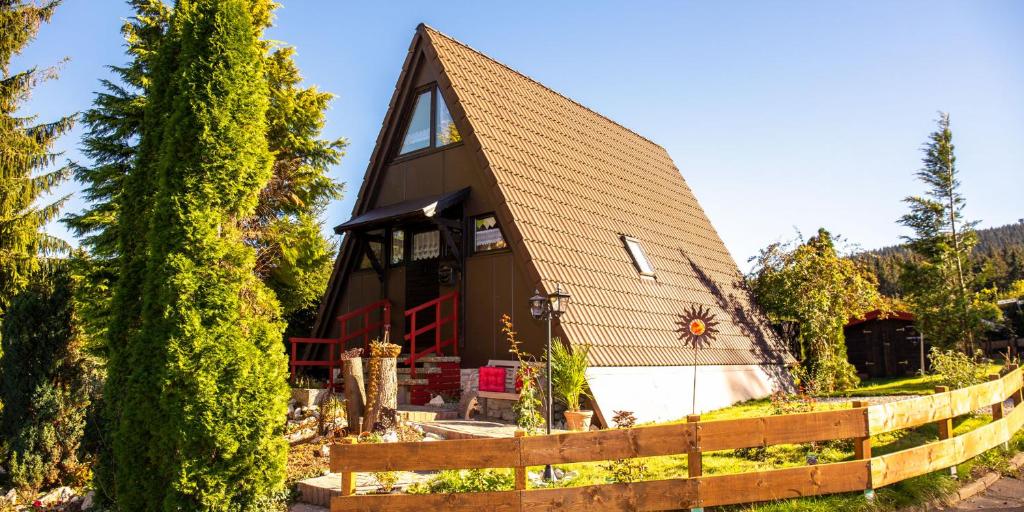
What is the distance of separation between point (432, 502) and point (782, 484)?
287cm

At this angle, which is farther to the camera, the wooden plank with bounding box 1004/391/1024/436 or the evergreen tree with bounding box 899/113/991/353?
the evergreen tree with bounding box 899/113/991/353

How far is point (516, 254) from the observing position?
11664mm

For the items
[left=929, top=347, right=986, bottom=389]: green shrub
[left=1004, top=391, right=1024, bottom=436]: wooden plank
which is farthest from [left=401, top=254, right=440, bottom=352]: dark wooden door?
[left=1004, top=391, right=1024, bottom=436]: wooden plank

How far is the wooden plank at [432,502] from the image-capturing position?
545cm

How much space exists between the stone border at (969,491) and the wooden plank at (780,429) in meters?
0.91

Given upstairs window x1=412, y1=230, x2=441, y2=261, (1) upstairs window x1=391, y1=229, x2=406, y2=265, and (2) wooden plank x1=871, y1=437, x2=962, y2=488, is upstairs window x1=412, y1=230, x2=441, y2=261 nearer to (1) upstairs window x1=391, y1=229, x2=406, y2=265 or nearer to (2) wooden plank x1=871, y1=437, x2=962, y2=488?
(1) upstairs window x1=391, y1=229, x2=406, y2=265

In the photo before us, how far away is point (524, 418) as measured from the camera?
9.01 meters

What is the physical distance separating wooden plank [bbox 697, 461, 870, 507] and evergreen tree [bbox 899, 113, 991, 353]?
20648 millimetres

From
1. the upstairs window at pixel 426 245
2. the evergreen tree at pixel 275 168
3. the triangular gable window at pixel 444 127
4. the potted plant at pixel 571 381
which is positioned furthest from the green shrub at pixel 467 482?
the evergreen tree at pixel 275 168

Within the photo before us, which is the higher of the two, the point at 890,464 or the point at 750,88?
the point at 750,88

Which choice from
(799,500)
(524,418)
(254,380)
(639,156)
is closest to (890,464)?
(799,500)

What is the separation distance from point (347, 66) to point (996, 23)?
11.5 meters

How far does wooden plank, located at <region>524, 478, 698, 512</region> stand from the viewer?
5.41 meters

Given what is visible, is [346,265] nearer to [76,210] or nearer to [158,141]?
[76,210]
